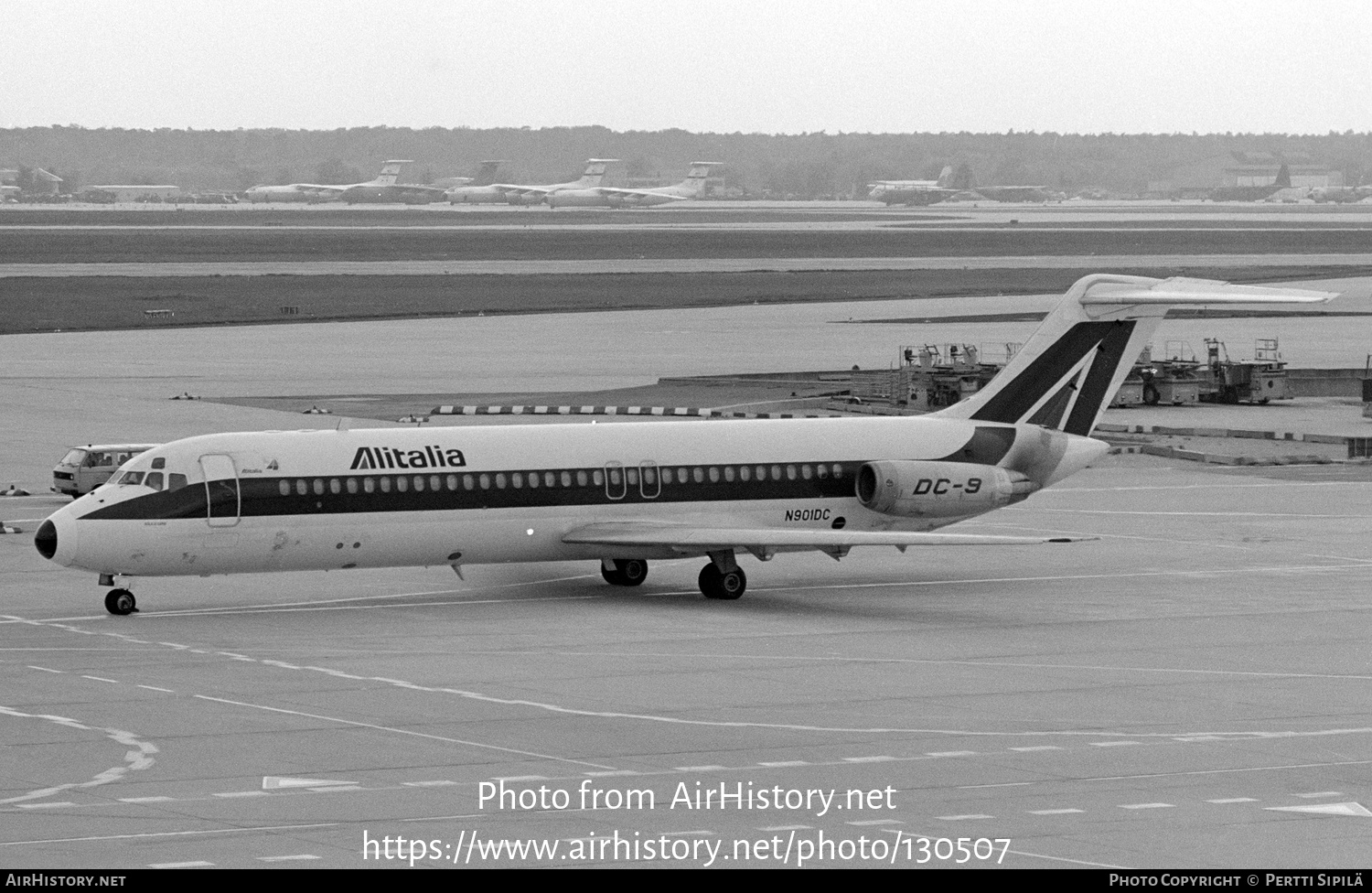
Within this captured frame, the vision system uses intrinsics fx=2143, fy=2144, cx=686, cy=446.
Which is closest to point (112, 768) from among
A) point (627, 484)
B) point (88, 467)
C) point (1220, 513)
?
point (627, 484)

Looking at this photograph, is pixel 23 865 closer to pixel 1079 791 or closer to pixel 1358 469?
pixel 1079 791

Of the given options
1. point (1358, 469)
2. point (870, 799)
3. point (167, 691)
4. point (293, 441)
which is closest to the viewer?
point (870, 799)

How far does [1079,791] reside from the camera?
2272cm

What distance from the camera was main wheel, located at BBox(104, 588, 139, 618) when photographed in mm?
36219

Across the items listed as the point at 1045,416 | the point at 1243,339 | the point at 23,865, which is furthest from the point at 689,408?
the point at 23,865

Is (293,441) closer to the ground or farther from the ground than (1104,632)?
farther from the ground

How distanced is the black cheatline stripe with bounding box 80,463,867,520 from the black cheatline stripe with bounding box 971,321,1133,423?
3391 mm

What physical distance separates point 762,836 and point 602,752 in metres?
4.79

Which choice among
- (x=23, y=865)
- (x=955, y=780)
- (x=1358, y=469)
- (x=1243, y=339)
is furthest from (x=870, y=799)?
(x=1243, y=339)

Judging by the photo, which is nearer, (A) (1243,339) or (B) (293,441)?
(B) (293,441)

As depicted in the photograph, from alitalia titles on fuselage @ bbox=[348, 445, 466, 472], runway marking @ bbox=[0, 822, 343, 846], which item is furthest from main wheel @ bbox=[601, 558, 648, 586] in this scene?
runway marking @ bbox=[0, 822, 343, 846]

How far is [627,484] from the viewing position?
3881 cm

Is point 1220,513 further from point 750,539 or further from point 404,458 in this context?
point 404,458

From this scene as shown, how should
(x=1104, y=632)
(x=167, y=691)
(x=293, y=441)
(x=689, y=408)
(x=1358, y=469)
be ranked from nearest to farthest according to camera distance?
(x=167, y=691) < (x=1104, y=632) < (x=293, y=441) < (x=1358, y=469) < (x=689, y=408)
